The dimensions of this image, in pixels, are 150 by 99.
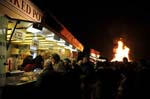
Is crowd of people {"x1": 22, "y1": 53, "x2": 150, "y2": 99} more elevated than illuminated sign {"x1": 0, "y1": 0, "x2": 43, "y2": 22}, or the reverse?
illuminated sign {"x1": 0, "y1": 0, "x2": 43, "y2": 22}

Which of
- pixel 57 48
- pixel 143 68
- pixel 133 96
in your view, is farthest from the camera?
pixel 57 48

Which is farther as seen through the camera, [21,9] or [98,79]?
[98,79]

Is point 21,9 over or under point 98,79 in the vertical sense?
over

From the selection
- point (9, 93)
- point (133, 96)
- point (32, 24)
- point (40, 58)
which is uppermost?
point (32, 24)

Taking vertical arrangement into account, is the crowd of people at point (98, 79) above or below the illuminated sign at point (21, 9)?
below

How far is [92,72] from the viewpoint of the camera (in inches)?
452

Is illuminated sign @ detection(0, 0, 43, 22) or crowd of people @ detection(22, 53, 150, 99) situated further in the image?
crowd of people @ detection(22, 53, 150, 99)

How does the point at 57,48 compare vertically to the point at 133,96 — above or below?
above

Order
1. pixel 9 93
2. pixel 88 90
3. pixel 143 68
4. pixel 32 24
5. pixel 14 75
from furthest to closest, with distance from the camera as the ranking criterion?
pixel 88 90
pixel 143 68
pixel 14 75
pixel 32 24
pixel 9 93

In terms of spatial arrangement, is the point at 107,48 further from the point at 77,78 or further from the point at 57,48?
the point at 77,78

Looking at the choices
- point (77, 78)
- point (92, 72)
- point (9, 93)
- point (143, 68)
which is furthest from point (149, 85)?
point (9, 93)

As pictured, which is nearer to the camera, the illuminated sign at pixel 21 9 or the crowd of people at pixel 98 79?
the illuminated sign at pixel 21 9

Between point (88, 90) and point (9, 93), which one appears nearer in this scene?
point (9, 93)

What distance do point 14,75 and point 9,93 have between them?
2.55 m
